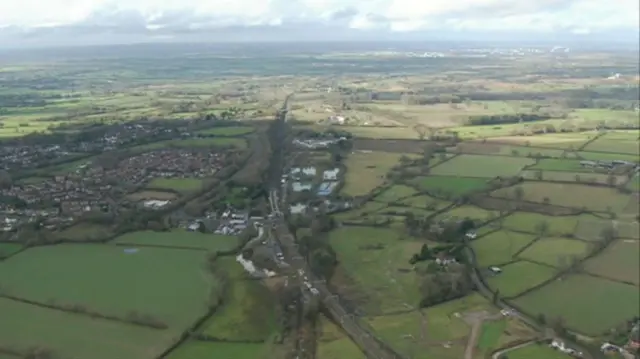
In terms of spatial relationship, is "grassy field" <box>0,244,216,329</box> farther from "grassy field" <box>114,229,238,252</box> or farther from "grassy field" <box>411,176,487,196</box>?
"grassy field" <box>411,176,487,196</box>

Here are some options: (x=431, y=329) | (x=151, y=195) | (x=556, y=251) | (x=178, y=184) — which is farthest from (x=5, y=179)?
(x=556, y=251)

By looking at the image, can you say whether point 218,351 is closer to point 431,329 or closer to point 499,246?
point 431,329

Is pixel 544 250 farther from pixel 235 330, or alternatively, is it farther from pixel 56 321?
pixel 56 321

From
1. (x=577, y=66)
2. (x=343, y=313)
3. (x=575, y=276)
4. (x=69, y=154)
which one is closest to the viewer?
(x=343, y=313)

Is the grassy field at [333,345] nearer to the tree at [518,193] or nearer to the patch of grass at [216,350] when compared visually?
the patch of grass at [216,350]

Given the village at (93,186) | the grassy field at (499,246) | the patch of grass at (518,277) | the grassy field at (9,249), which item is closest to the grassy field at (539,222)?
the grassy field at (499,246)

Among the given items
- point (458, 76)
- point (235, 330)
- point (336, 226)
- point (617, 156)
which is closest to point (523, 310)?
point (235, 330)
